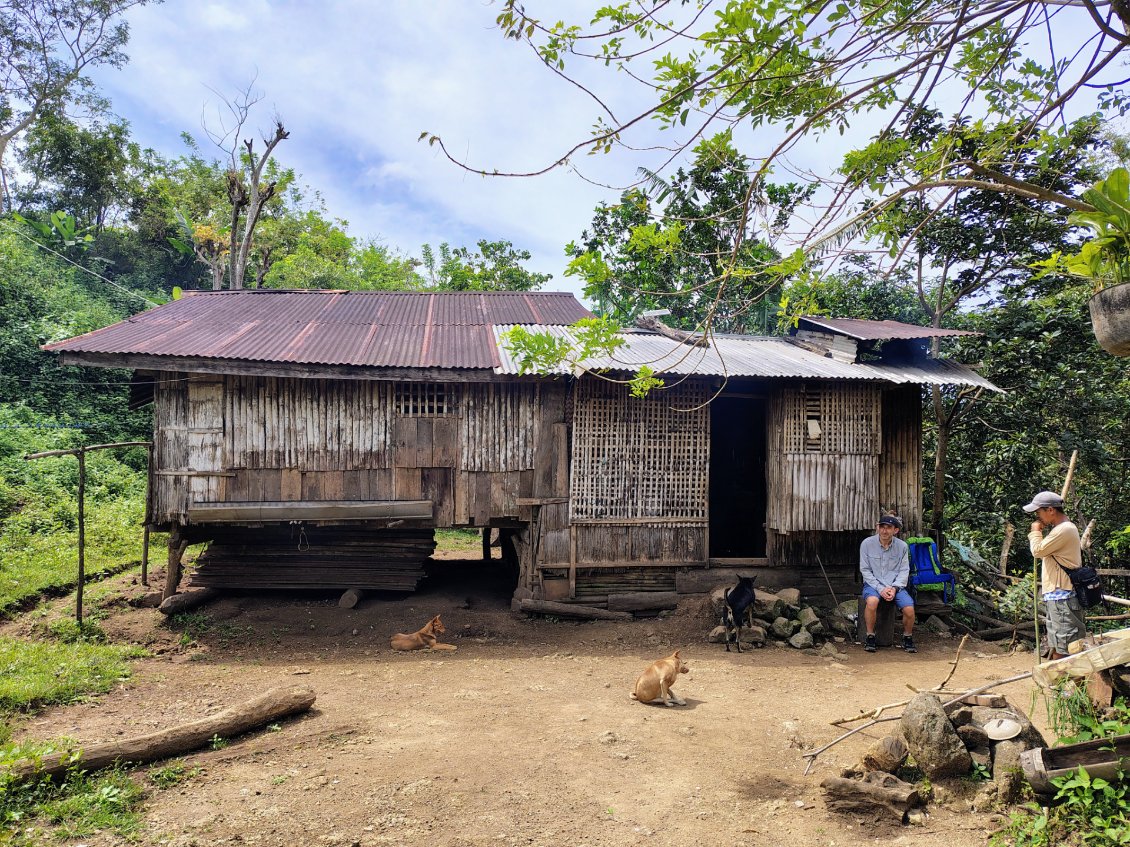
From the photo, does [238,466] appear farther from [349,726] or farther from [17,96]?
[17,96]

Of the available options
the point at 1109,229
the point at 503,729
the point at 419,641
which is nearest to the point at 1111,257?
the point at 1109,229

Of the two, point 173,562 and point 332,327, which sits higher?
point 332,327

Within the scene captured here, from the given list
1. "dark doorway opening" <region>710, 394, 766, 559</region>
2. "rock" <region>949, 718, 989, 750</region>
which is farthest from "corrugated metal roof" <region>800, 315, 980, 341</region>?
"rock" <region>949, 718, 989, 750</region>

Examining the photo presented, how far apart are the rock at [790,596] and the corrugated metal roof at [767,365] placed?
3023 millimetres

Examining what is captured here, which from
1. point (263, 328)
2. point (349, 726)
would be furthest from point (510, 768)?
point (263, 328)

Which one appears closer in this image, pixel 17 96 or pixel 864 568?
pixel 864 568

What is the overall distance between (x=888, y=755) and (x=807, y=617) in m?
4.44

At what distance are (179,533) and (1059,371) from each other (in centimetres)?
1394

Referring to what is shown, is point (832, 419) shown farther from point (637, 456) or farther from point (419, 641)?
point (419, 641)

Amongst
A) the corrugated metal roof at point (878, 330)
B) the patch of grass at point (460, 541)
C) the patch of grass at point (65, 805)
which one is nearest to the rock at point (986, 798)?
the patch of grass at point (65, 805)

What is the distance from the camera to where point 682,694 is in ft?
22.0

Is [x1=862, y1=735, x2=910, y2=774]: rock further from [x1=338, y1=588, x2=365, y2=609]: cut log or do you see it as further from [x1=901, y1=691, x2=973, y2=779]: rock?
[x1=338, y1=588, x2=365, y2=609]: cut log

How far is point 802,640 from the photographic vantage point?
28.0ft

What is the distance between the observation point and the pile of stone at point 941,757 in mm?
4227
